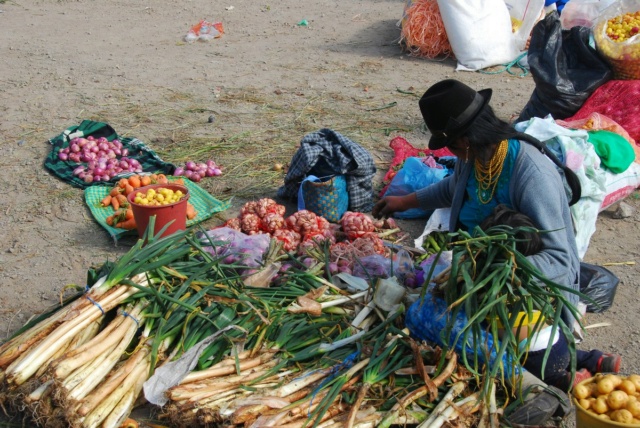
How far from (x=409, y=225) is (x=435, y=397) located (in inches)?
93.5

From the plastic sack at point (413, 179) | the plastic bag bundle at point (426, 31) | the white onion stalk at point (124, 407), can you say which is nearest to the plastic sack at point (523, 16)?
the plastic bag bundle at point (426, 31)

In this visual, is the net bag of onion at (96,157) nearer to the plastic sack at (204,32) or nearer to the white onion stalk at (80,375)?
the white onion stalk at (80,375)

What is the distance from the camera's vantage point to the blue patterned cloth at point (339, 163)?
5.05 m

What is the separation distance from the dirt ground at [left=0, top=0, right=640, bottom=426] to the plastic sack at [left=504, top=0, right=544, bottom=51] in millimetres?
687

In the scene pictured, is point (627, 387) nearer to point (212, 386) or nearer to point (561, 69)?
point (212, 386)

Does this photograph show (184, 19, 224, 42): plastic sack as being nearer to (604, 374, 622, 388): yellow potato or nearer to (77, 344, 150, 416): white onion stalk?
(77, 344, 150, 416): white onion stalk

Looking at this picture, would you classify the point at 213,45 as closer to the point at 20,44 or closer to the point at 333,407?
the point at 20,44

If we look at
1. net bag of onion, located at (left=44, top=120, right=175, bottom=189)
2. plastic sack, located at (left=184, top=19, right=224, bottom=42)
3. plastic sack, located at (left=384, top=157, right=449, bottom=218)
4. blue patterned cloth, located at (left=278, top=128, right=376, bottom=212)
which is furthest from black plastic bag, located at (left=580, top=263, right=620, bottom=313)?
plastic sack, located at (left=184, top=19, right=224, bottom=42)

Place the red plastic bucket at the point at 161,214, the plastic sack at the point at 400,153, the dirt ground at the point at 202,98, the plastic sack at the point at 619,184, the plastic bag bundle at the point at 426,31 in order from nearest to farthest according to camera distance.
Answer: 1. the red plastic bucket at the point at 161,214
2. the dirt ground at the point at 202,98
3. the plastic sack at the point at 619,184
4. the plastic sack at the point at 400,153
5. the plastic bag bundle at the point at 426,31

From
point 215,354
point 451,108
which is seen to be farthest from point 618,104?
point 215,354

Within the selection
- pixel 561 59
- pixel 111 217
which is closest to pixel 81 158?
pixel 111 217

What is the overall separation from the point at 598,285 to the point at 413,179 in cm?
174

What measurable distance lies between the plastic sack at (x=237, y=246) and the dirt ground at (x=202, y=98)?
3.26 feet

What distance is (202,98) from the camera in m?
7.60
